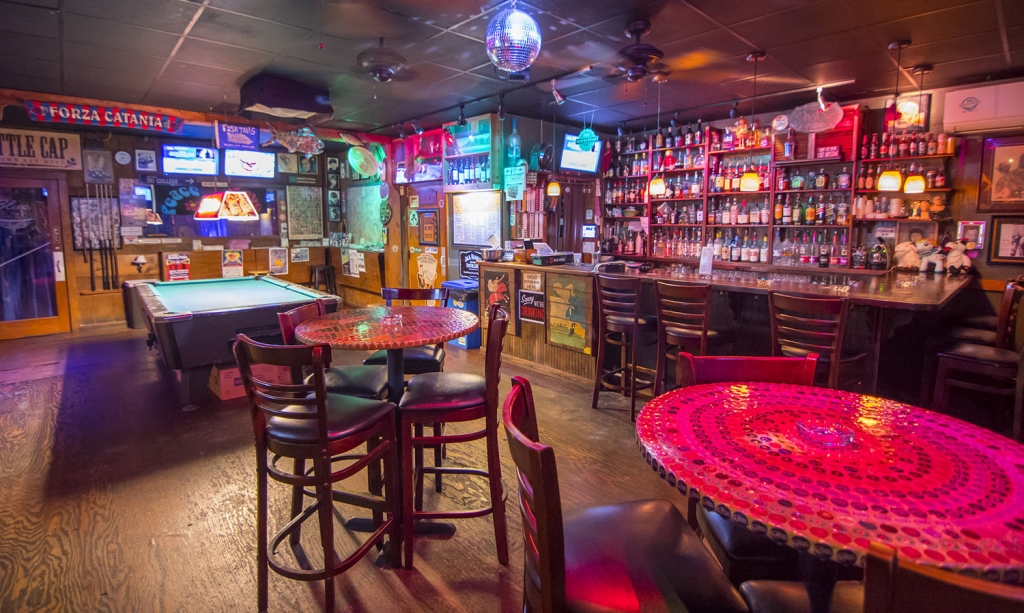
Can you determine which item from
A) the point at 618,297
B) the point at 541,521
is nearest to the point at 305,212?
the point at 618,297

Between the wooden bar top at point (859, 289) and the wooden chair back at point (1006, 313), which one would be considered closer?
the wooden bar top at point (859, 289)

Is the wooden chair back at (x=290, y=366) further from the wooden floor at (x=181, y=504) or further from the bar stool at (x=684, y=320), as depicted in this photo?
the bar stool at (x=684, y=320)

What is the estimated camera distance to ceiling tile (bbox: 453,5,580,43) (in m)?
3.73

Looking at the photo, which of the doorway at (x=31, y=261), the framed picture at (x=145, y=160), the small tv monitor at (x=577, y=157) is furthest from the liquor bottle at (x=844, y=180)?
the doorway at (x=31, y=261)

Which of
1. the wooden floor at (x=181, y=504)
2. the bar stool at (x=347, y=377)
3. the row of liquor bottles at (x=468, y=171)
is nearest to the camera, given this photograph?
the wooden floor at (x=181, y=504)

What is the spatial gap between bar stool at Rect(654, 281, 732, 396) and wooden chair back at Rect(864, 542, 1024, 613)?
284 centimetres

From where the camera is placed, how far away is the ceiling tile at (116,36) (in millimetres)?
3863

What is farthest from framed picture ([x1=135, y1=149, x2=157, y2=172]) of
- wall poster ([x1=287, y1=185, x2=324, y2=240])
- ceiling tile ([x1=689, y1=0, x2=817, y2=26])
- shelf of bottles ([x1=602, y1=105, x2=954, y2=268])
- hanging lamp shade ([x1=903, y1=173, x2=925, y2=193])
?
hanging lamp shade ([x1=903, y1=173, x2=925, y2=193])

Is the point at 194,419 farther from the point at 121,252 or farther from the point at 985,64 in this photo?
the point at 985,64

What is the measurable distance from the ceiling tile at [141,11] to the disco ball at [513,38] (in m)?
2.07

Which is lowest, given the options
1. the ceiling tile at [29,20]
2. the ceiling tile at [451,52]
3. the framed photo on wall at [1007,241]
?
the framed photo on wall at [1007,241]

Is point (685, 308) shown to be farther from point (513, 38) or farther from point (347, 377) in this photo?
point (347, 377)

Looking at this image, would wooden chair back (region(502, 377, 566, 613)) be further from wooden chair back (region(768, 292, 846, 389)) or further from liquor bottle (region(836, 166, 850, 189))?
liquor bottle (region(836, 166, 850, 189))

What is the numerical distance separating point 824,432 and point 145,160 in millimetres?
9299
